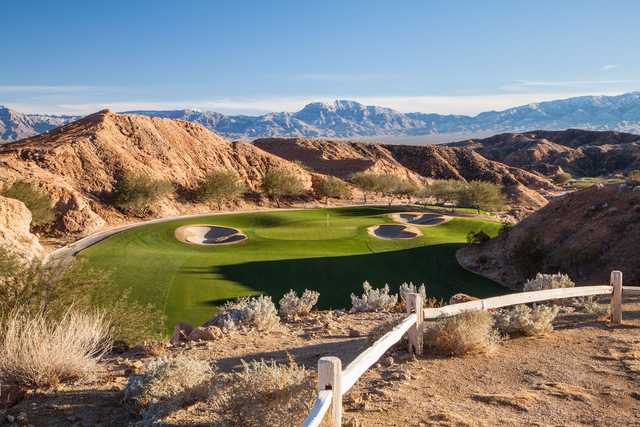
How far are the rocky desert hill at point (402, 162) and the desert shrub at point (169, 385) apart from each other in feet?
319

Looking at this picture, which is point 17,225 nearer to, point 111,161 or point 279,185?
point 111,161

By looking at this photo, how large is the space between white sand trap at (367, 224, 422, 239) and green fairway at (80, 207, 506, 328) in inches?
44.8

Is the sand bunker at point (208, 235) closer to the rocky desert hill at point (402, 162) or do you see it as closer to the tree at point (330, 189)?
the tree at point (330, 189)

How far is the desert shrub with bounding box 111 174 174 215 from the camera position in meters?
55.9

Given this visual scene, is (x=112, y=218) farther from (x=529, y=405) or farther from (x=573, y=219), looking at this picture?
(x=529, y=405)

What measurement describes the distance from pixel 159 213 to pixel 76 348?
2077 inches

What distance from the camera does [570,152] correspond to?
519 ft

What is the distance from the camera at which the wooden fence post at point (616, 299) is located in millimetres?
11562

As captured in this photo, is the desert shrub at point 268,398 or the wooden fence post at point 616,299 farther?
the wooden fence post at point 616,299

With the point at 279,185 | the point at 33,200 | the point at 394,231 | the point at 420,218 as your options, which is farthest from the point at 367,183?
the point at 33,200

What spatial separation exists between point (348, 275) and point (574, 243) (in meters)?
13.6

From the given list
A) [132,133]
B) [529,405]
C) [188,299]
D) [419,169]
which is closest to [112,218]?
[132,133]

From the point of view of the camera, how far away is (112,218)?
5431 centimetres

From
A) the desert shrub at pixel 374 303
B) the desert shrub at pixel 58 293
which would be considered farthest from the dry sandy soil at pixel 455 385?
the desert shrub at pixel 374 303
